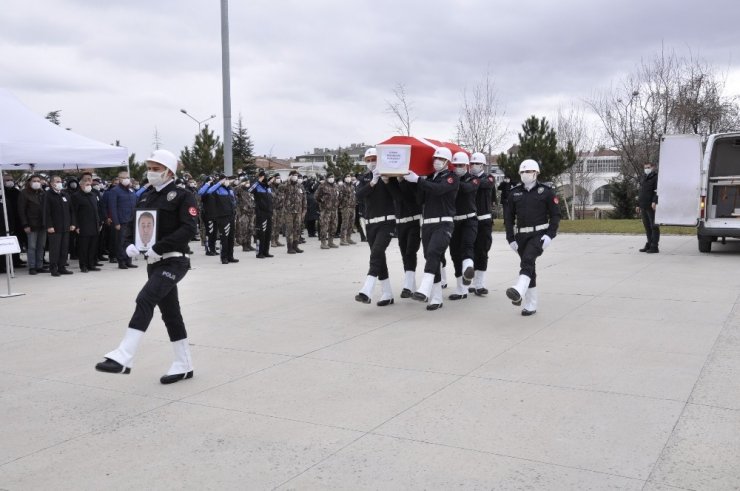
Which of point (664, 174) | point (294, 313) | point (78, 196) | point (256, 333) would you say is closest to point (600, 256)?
point (664, 174)

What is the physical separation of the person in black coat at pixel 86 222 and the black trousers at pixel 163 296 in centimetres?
899

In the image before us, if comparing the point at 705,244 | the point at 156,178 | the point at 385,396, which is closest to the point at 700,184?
the point at 705,244

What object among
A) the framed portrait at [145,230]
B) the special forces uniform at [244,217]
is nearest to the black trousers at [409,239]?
the framed portrait at [145,230]

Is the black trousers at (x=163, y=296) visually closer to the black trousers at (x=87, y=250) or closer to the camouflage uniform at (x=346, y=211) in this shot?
the black trousers at (x=87, y=250)

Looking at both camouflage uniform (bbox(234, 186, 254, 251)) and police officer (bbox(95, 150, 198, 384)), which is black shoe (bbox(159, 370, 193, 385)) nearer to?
police officer (bbox(95, 150, 198, 384))

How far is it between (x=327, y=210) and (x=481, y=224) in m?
8.84

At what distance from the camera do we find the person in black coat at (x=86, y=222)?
46.2ft

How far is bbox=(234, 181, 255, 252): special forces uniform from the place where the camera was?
18.3m

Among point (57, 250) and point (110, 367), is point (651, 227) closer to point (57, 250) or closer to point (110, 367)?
point (57, 250)

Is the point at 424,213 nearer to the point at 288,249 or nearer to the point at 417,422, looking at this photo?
the point at 417,422

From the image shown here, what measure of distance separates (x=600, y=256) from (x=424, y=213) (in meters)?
7.42

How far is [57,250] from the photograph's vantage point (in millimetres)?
13570

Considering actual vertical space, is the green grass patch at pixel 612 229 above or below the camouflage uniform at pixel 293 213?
below

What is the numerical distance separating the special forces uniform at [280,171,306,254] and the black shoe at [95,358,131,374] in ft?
39.4
